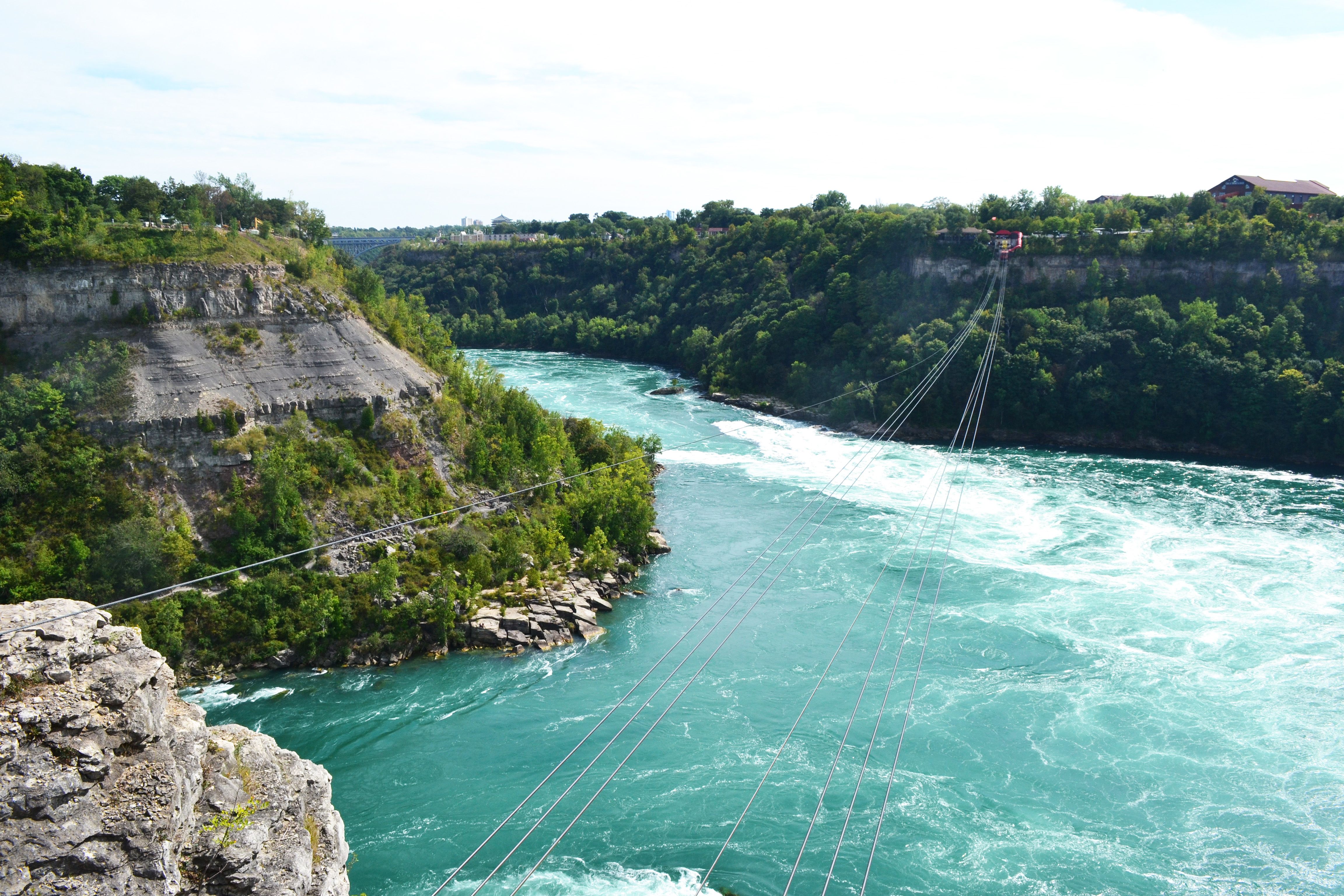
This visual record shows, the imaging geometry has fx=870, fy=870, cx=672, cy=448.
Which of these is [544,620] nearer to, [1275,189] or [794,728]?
[794,728]

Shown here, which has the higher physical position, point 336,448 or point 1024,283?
point 1024,283

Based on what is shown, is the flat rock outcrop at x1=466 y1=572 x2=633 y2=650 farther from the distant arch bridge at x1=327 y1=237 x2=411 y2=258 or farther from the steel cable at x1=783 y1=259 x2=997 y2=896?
the distant arch bridge at x1=327 y1=237 x2=411 y2=258

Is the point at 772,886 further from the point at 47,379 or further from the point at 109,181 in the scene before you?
the point at 109,181

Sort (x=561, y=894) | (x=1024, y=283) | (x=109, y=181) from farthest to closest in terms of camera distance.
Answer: (x=1024, y=283)
(x=109, y=181)
(x=561, y=894)

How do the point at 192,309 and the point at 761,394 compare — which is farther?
the point at 761,394

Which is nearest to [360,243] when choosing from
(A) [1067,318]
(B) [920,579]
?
(A) [1067,318]

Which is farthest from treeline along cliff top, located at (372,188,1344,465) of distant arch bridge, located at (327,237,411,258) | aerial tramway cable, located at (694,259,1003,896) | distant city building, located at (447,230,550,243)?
distant arch bridge, located at (327,237,411,258)

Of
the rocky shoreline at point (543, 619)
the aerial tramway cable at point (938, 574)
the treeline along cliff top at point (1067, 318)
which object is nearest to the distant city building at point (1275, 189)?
the treeline along cliff top at point (1067, 318)

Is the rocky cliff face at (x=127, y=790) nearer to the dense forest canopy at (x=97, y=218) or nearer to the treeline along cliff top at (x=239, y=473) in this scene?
the treeline along cliff top at (x=239, y=473)

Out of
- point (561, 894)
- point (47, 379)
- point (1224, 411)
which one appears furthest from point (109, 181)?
point (1224, 411)
